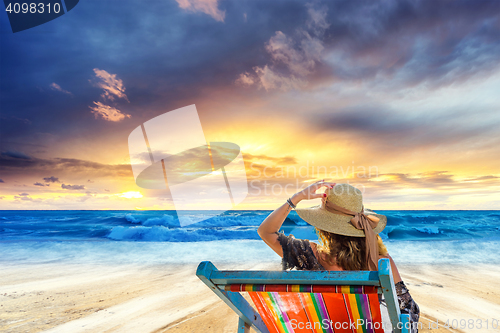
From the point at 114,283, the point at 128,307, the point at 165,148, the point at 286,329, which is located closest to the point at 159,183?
the point at 165,148

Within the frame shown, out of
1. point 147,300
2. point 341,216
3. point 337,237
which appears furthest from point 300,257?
point 147,300

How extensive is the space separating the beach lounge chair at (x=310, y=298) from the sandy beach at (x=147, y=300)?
6.79 feet

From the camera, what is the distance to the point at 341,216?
5.65 feet

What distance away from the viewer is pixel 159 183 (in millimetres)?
10992

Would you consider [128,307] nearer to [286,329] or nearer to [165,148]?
[286,329]

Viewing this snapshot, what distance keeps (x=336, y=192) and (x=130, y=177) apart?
1764 centimetres

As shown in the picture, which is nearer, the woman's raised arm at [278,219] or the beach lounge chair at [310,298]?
the beach lounge chair at [310,298]

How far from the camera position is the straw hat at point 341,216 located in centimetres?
170

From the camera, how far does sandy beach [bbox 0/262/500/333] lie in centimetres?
367
